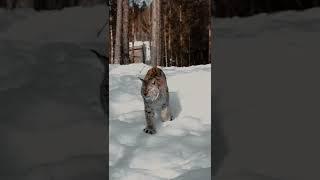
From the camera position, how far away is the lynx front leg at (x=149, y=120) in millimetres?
4867

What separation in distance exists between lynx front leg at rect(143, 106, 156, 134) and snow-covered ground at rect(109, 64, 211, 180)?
0.23 feet

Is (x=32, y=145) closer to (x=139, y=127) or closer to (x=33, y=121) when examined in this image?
(x=33, y=121)

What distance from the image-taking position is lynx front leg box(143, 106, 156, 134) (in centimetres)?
487

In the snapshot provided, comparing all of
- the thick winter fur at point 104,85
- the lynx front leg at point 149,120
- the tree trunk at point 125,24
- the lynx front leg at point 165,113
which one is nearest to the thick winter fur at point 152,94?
the lynx front leg at point 149,120

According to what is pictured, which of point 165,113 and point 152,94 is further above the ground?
point 152,94

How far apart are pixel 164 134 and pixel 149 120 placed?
209 mm

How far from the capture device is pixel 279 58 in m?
1.84

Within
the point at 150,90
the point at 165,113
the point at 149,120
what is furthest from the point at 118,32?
the point at 149,120

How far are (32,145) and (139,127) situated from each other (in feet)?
10.8

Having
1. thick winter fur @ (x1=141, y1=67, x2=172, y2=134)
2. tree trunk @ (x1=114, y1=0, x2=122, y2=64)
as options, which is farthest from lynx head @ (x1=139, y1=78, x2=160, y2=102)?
tree trunk @ (x1=114, y1=0, x2=122, y2=64)

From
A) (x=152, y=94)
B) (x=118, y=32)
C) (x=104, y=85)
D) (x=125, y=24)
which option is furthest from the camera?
(x=118, y=32)

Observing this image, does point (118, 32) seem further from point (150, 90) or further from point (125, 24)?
point (150, 90)

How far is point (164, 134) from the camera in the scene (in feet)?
16.1

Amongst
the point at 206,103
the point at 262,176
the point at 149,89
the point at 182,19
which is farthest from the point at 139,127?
the point at 182,19
